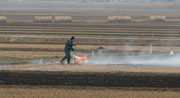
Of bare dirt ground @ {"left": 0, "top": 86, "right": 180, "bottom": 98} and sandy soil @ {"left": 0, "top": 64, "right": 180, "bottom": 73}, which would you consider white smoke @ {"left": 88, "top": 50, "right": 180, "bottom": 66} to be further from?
bare dirt ground @ {"left": 0, "top": 86, "right": 180, "bottom": 98}

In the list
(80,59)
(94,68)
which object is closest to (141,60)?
(80,59)

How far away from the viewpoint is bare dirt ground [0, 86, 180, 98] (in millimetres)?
13023

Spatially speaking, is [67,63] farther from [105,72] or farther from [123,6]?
[123,6]

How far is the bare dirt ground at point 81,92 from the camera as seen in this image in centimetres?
1302

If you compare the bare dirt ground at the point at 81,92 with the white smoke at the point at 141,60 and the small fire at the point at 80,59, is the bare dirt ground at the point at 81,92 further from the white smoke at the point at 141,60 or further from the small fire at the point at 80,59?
the white smoke at the point at 141,60

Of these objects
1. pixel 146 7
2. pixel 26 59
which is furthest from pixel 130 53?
pixel 146 7

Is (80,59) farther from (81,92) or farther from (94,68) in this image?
(81,92)

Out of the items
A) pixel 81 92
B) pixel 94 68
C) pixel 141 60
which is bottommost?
pixel 141 60

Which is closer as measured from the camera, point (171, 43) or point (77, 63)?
point (77, 63)

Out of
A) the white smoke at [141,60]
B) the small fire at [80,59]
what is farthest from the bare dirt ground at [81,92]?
the white smoke at [141,60]

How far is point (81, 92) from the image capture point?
13.5 meters

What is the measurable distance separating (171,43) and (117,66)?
1238 cm

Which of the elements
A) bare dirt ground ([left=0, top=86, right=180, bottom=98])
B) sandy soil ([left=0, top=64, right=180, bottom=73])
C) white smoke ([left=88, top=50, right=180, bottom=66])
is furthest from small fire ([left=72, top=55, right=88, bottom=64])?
bare dirt ground ([left=0, top=86, right=180, bottom=98])

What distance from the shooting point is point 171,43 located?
30625 millimetres
